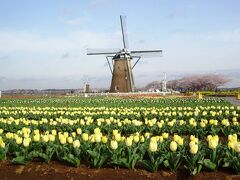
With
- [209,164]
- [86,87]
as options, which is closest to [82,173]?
[209,164]

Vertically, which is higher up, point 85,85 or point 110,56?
point 110,56

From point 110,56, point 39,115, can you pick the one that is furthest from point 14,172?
point 110,56

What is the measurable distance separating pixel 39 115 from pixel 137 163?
1096 centimetres

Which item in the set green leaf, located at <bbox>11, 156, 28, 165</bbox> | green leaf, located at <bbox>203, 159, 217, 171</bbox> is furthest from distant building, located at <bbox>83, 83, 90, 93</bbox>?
green leaf, located at <bbox>203, 159, 217, 171</bbox>

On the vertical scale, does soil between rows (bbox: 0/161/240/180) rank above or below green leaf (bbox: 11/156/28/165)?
below

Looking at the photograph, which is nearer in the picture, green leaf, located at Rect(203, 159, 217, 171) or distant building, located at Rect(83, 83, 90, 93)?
green leaf, located at Rect(203, 159, 217, 171)

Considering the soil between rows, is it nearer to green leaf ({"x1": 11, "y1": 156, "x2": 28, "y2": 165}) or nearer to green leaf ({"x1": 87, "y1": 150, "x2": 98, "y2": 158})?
green leaf ({"x1": 11, "y1": 156, "x2": 28, "y2": 165})

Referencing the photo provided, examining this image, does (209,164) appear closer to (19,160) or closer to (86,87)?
(19,160)

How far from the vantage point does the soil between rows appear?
17.1ft

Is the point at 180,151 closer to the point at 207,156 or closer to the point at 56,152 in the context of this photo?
the point at 207,156

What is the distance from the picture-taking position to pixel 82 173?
17.9 ft

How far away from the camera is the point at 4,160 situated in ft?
20.7

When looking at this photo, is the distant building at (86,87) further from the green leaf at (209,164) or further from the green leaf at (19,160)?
the green leaf at (209,164)

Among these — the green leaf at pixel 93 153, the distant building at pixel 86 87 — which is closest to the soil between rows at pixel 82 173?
the green leaf at pixel 93 153
